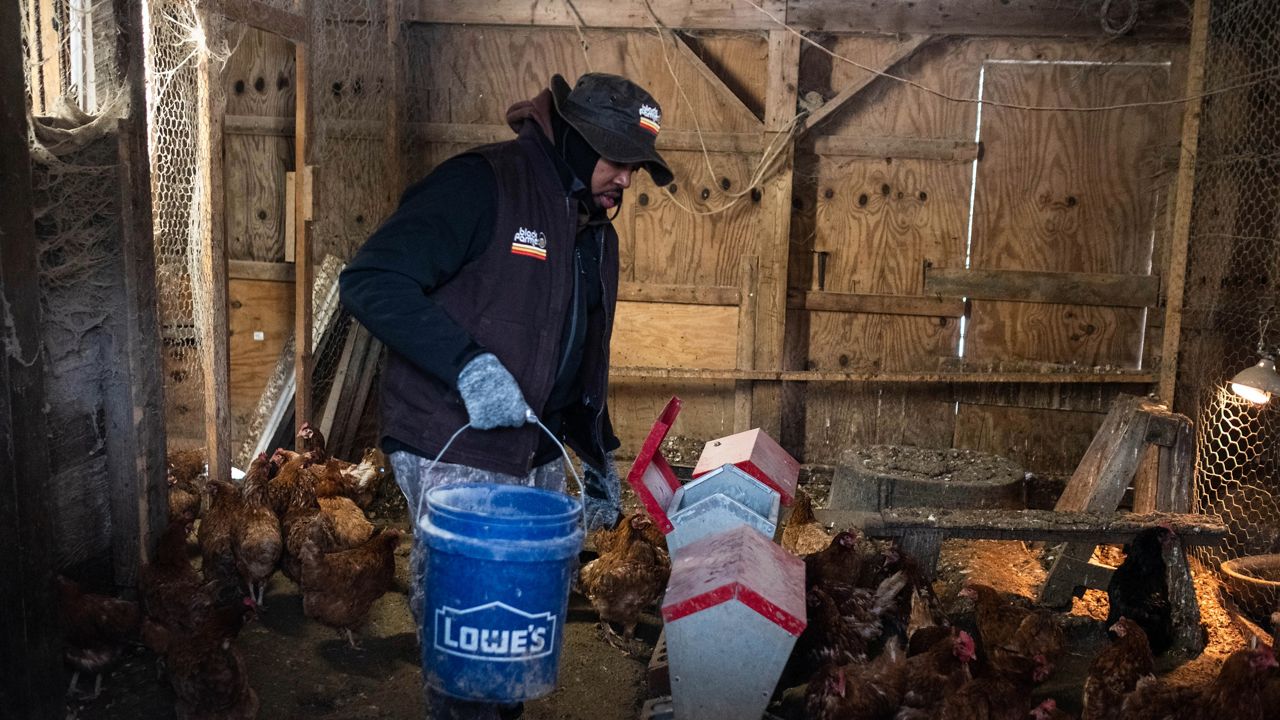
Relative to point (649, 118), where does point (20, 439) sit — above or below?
below

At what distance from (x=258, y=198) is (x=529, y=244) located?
450 centimetres

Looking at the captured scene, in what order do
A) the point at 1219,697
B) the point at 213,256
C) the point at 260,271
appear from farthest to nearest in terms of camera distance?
1. the point at 260,271
2. the point at 213,256
3. the point at 1219,697

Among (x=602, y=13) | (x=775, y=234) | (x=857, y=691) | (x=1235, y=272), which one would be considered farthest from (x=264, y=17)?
(x=1235, y=272)

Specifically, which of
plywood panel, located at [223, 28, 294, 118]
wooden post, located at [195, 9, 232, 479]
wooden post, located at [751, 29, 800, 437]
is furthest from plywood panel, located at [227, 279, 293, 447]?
wooden post, located at [751, 29, 800, 437]

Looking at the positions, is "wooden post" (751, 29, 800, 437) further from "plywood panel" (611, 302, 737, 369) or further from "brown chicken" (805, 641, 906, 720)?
"brown chicken" (805, 641, 906, 720)

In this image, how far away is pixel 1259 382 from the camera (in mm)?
4414

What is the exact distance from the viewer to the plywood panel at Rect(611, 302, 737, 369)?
6.77 meters

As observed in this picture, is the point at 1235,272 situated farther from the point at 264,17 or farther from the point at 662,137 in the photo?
the point at 264,17

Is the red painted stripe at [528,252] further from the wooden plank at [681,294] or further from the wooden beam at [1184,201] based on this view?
the wooden beam at [1184,201]

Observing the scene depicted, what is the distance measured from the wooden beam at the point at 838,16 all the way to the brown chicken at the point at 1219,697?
4.23 metres

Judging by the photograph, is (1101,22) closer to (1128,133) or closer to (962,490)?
(1128,133)

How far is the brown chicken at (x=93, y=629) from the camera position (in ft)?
12.0

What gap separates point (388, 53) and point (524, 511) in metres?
4.66

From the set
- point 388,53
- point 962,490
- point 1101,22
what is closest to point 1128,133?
point 1101,22
